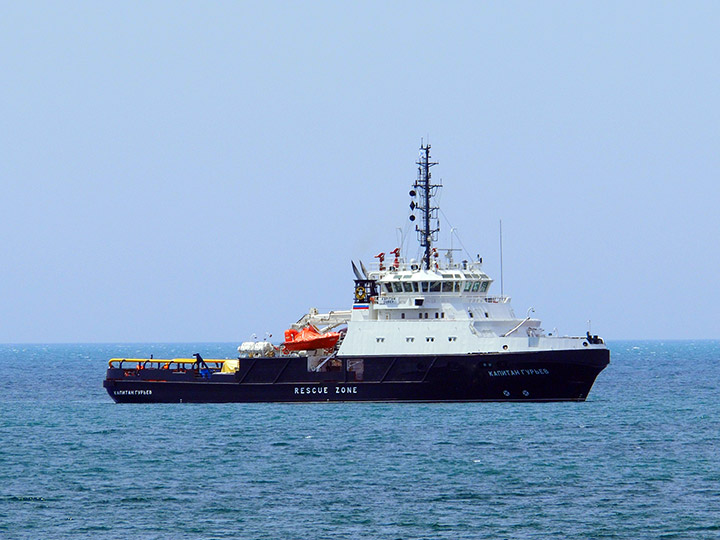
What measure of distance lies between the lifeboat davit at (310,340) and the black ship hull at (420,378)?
99cm

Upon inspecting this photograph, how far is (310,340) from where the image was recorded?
185 feet

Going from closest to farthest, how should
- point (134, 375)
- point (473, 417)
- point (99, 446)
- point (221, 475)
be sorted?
point (221, 475) → point (99, 446) → point (473, 417) → point (134, 375)

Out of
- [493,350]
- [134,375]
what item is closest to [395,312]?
[493,350]

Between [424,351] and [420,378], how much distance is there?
3.87 feet

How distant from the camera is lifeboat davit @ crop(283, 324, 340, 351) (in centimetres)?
5594

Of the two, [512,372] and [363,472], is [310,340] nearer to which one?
[512,372]

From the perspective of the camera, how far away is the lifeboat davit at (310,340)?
55.9 metres

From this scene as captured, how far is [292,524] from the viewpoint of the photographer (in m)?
31.3

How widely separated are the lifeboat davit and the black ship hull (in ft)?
3.24

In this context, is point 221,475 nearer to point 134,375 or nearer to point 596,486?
point 596,486

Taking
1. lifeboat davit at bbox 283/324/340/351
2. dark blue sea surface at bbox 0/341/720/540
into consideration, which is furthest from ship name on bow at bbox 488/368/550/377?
lifeboat davit at bbox 283/324/340/351

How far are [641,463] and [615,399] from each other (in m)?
26.3

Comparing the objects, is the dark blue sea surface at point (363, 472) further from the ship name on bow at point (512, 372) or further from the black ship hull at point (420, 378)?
the ship name on bow at point (512, 372)

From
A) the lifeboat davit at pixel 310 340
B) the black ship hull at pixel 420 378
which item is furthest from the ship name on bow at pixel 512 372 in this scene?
the lifeboat davit at pixel 310 340
